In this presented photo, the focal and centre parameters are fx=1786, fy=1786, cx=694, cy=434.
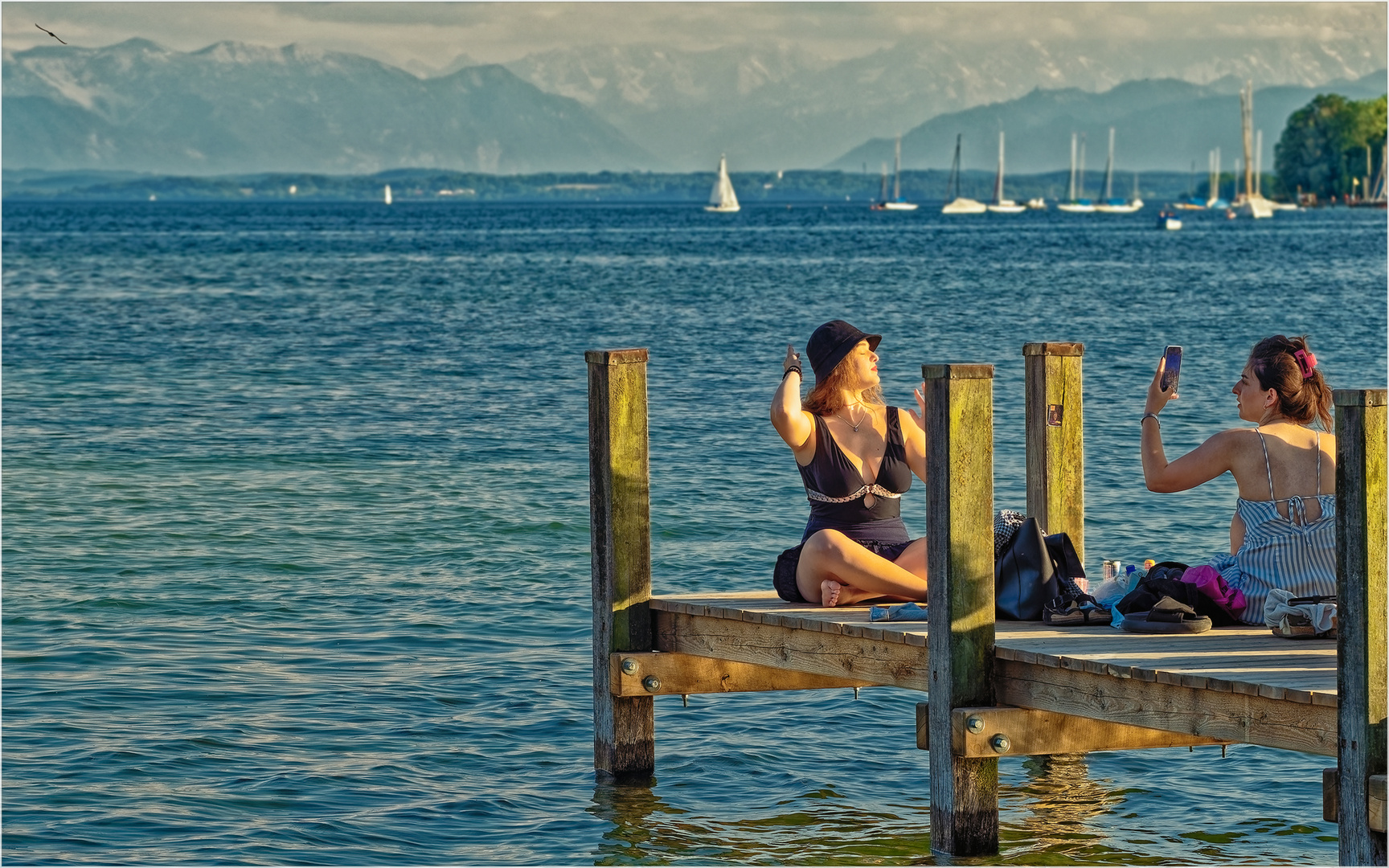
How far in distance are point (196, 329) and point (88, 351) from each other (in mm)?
5326

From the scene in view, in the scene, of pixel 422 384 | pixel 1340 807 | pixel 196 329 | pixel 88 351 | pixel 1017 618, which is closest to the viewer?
pixel 1340 807

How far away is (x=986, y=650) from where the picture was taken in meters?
6.63

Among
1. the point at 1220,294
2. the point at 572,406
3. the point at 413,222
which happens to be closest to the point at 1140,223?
the point at 413,222

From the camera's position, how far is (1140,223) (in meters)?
135

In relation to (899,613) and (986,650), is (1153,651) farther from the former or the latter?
(899,613)

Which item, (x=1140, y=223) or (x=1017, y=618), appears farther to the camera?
(x=1140, y=223)

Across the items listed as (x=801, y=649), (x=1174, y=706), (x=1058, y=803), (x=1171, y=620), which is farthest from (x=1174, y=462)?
(x=1058, y=803)

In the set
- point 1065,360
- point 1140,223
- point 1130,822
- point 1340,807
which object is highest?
point 1140,223

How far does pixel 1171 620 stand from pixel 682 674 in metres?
2.38

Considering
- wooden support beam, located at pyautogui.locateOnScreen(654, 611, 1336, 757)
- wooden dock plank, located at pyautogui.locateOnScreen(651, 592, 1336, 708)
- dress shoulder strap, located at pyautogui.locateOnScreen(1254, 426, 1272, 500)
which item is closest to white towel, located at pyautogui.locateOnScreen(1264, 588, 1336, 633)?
wooden dock plank, located at pyautogui.locateOnScreen(651, 592, 1336, 708)

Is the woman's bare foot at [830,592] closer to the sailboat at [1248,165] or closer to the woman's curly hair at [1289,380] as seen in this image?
the woman's curly hair at [1289,380]

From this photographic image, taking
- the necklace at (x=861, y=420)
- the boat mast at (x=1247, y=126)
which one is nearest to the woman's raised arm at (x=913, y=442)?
the necklace at (x=861, y=420)

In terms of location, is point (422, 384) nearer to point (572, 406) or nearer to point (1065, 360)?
point (572, 406)

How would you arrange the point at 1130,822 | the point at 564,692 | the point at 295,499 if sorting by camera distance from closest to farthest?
the point at 1130,822 → the point at 564,692 → the point at 295,499
